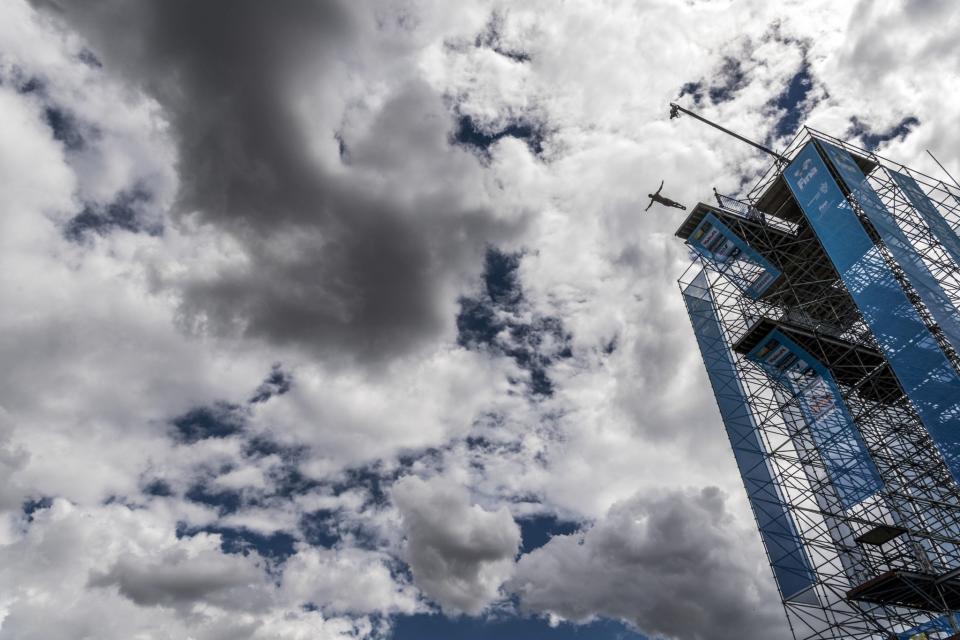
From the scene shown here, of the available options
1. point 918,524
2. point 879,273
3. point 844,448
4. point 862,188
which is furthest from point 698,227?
point 918,524

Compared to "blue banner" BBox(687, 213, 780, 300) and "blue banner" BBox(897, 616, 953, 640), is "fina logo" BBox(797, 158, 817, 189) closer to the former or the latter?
"blue banner" BBox(687, 213, 780, 300)

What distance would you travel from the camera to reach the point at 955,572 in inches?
1271

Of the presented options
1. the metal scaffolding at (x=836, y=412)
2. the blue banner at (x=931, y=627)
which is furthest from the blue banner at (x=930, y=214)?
the blue banner at (x=931, y=627)

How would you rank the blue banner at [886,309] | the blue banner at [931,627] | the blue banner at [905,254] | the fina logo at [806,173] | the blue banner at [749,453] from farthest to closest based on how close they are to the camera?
the fina logo at [806,173] < the blue banner at [749,453] < the blue banner at [931,627] < the blue banner at [905,254] < the blue banner at [886,309]

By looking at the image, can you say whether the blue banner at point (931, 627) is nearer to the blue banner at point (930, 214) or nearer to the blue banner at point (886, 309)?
the blue banner at point (886, 309)

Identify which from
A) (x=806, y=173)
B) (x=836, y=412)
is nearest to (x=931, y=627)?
(x=836, y=412)

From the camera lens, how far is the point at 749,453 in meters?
41.8

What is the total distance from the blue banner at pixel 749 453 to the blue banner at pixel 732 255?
1981 millimetres

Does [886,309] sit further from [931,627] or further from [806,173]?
[931,627]

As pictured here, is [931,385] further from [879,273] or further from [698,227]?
[698,227]

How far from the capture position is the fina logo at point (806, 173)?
41.8m

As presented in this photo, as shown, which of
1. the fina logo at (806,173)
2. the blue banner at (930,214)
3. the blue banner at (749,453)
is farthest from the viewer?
the fina logo at (806,173)

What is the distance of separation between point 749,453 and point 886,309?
1316 cm

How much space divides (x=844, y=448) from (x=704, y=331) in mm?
12713
